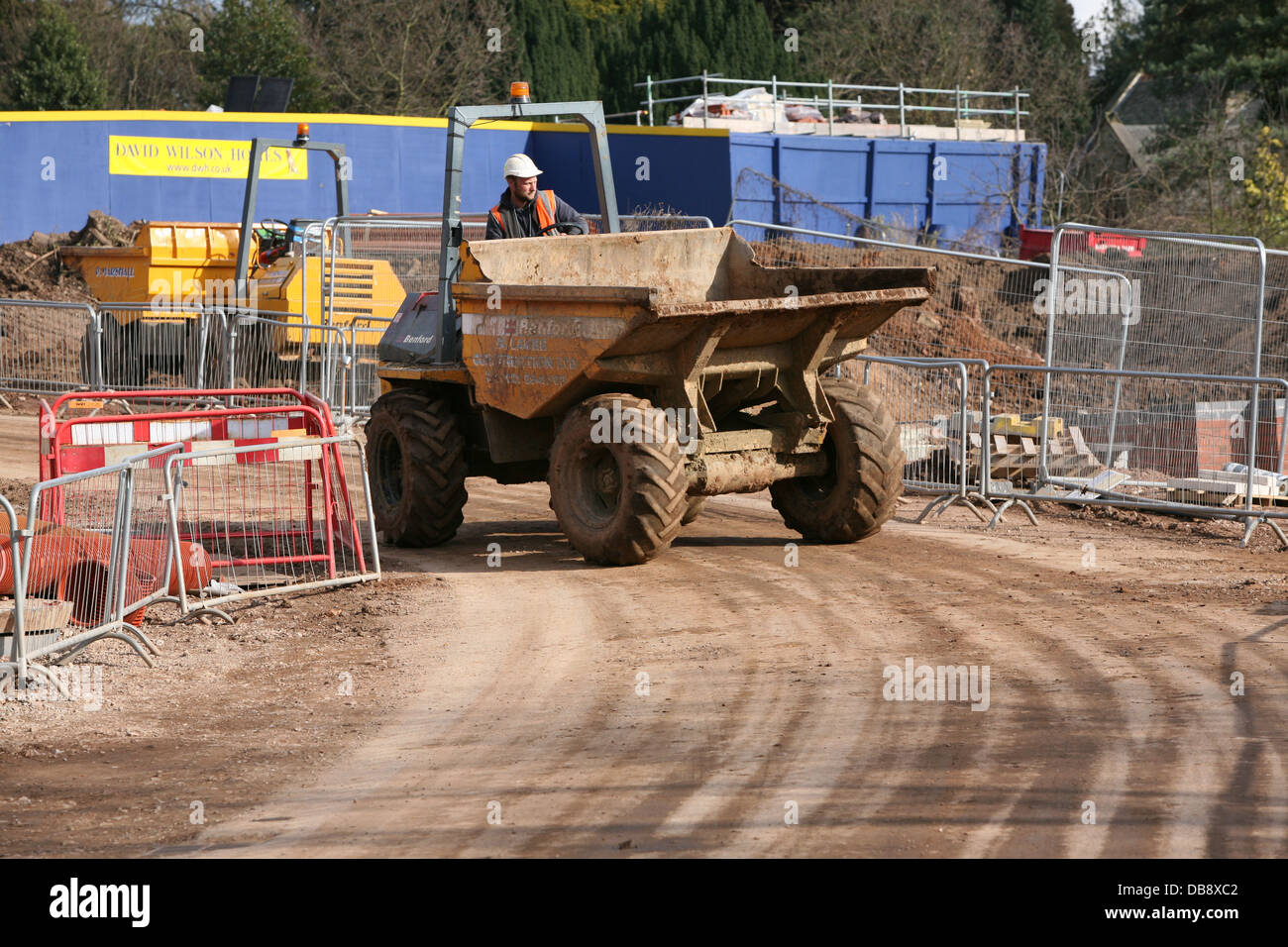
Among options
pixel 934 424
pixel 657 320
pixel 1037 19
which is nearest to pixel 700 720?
pixel 657 320

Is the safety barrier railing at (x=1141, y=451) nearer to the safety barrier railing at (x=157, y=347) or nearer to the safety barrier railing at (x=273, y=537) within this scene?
the safety barrier railing at (x=273, y=537)

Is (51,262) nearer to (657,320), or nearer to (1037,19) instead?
(657,320)

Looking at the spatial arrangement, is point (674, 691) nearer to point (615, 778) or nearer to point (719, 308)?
point (615, 778)

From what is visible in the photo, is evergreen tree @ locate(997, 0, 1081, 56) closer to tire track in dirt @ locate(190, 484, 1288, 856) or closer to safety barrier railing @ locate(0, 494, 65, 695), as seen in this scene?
tire track in dirt @ locate(190, 484, 1288, 856)

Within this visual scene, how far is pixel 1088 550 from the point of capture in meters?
10.5

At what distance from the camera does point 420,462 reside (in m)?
10.6

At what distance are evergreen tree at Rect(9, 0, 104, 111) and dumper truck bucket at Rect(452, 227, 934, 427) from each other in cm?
2920

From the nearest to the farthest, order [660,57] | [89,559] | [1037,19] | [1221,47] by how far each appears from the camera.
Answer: [89,559] < [1221,47] < [660,57] < [1037,19]

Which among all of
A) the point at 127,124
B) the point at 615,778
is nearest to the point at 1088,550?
the point at 615,778

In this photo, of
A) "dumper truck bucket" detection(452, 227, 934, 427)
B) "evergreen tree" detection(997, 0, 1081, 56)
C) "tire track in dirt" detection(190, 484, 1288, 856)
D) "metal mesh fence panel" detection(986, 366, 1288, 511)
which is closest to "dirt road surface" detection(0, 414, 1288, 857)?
"tire track in dirt" detection(190, 484, 1288, 856)

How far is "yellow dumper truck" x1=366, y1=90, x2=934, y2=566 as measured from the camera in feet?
30.5

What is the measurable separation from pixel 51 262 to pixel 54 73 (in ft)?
39.9

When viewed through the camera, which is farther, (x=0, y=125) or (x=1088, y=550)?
(x=0, y=125)

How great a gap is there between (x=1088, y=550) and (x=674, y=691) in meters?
4.52
